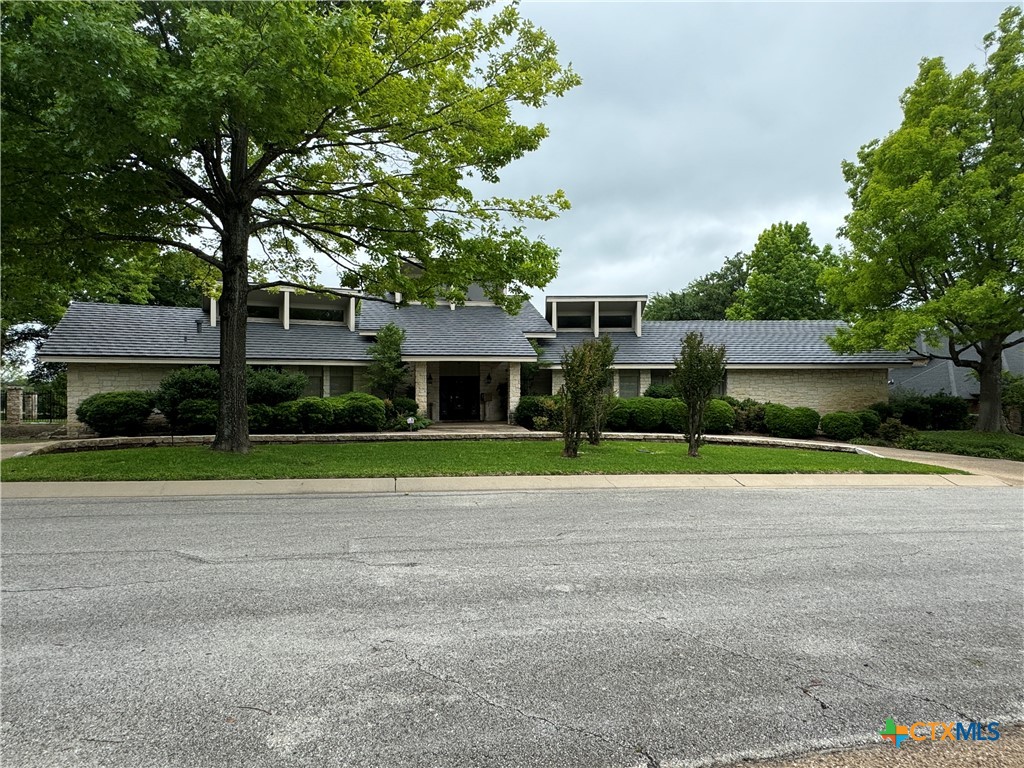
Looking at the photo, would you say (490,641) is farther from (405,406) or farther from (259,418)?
(405,406)

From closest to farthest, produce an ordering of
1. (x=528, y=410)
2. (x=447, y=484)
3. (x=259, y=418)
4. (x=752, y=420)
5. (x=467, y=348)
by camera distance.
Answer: (x=447, y=484), (x=259, y=418), (x=752, y=420), (x=528, y=410), (x=467, y=348)

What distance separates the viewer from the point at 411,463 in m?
12.7

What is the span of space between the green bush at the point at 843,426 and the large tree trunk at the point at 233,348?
18.3 meters

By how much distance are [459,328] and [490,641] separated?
21.5m

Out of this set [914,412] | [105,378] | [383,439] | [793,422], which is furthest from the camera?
[914,412]

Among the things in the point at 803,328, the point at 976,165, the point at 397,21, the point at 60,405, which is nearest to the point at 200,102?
the point at 397,21

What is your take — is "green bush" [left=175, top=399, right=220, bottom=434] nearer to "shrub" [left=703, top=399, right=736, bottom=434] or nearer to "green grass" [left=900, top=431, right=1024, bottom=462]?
"shrub" [left=703, top=399, right=736, bottom=434]

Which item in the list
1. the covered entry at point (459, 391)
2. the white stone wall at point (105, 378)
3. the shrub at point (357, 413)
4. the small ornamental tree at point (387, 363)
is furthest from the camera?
the covered entry at point (459, 391)

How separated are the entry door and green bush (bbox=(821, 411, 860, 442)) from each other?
13.5m

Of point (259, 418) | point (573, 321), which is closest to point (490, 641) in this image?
point (259, 418)

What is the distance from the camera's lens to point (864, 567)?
222 inches

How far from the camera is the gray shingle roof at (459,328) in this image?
23031 millimetres

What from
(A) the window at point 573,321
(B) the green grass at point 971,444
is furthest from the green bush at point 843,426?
(A) the window at point 573,321

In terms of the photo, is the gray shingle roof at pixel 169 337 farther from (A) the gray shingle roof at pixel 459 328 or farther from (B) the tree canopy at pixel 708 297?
(B) the tree canopy at pixel 708 297
